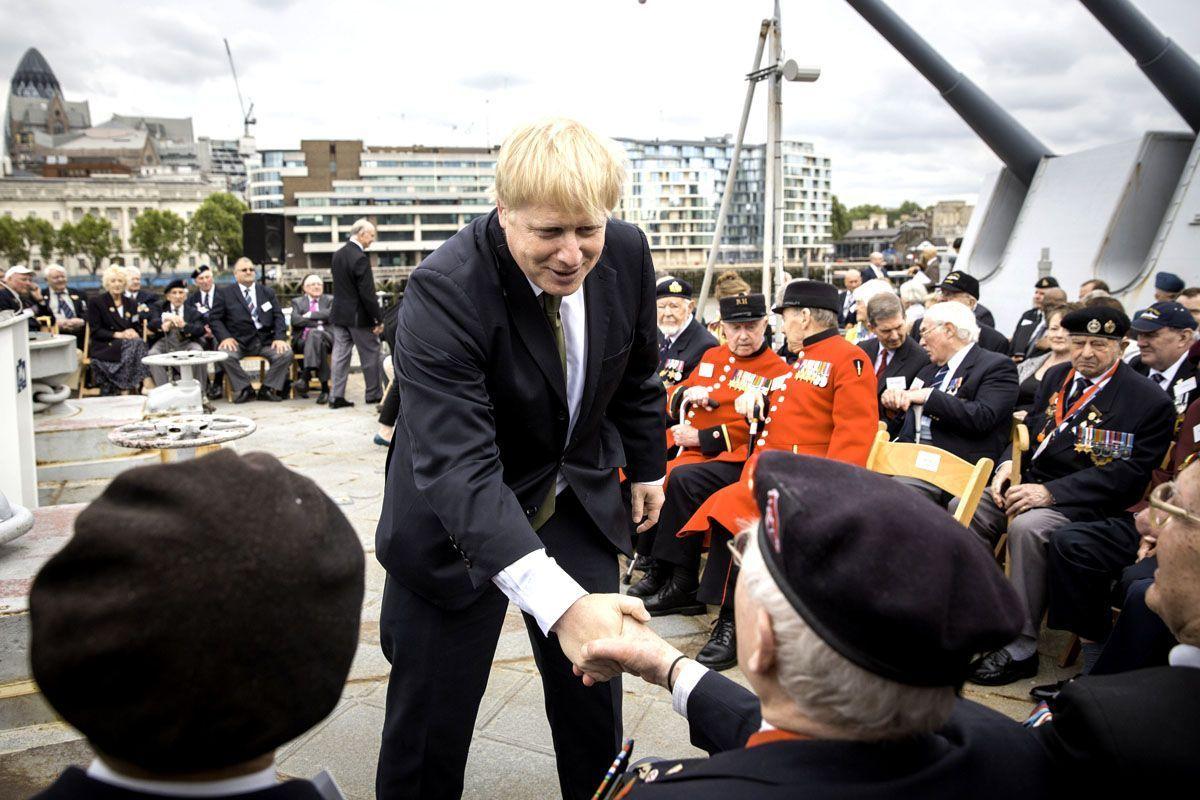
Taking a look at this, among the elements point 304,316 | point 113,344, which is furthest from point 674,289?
point 113,344

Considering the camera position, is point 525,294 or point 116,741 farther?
point 525,294

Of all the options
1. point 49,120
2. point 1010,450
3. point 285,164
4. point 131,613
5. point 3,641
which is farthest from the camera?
point 49,120

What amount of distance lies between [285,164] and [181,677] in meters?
123

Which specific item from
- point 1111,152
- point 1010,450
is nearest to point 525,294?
point 1010,450

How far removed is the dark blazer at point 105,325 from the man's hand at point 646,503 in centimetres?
1007

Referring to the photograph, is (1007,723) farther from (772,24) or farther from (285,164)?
(285,164)

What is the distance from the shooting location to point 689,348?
5.90m

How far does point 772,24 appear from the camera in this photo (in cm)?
1036

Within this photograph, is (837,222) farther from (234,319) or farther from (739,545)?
(739,545)

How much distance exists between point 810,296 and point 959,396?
3.46 ft

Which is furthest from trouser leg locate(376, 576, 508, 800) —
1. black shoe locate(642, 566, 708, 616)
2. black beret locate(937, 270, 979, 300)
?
black beret locate(937, 270, 979, 300)

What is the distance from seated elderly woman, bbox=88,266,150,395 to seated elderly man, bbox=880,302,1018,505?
935 centimetres

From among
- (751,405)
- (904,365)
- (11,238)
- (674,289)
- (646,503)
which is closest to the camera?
(646,503)

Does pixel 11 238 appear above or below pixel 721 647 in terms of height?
below
